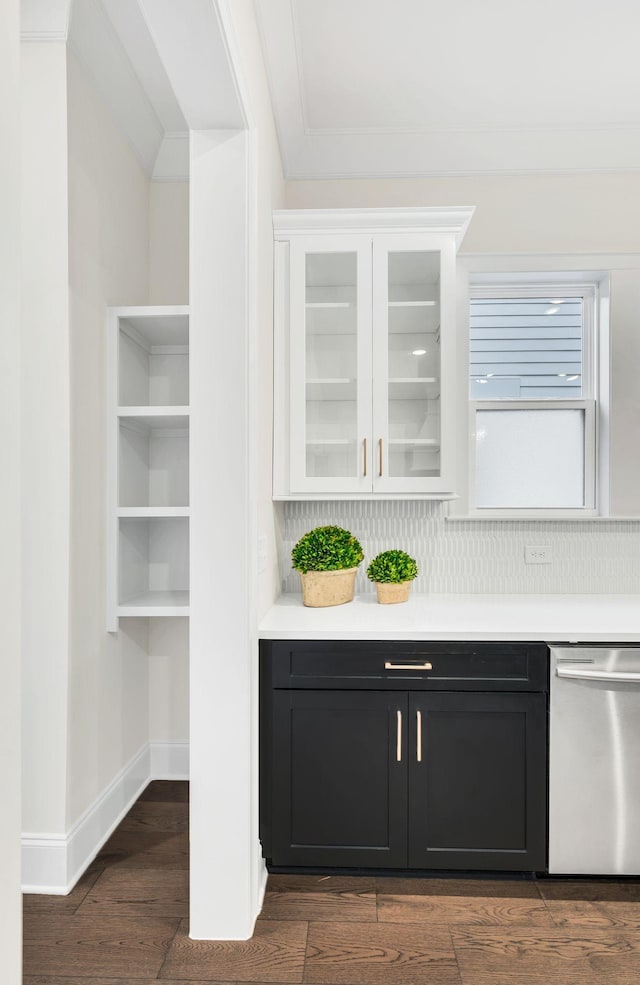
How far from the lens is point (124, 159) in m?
2.73

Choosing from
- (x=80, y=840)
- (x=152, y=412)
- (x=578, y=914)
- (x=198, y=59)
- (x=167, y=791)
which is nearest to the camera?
(x=198, y=59)

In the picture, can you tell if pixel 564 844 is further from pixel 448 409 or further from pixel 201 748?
pixel 448 409

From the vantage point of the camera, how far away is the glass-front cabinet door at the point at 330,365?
2658mm

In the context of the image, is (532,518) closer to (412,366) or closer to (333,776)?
(412,366)

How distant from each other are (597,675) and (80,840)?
1.77 m

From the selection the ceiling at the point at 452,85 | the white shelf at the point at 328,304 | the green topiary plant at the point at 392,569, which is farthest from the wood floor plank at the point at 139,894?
the ceiling at the point at 452,85

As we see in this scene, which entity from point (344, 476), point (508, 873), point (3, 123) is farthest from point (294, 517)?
point (3, 123)

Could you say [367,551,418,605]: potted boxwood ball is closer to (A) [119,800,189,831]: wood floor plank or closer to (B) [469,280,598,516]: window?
(B) [469,280,598,516]: window

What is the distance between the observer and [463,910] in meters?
2.08

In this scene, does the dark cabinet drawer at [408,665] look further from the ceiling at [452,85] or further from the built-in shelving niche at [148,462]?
the ceiling at [452,85]

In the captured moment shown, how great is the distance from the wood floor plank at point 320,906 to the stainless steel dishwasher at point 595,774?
610 millimetres

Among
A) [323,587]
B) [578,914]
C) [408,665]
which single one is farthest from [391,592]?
[578,914]

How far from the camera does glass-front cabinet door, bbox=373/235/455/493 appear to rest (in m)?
2.66

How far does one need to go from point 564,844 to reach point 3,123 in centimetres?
238
